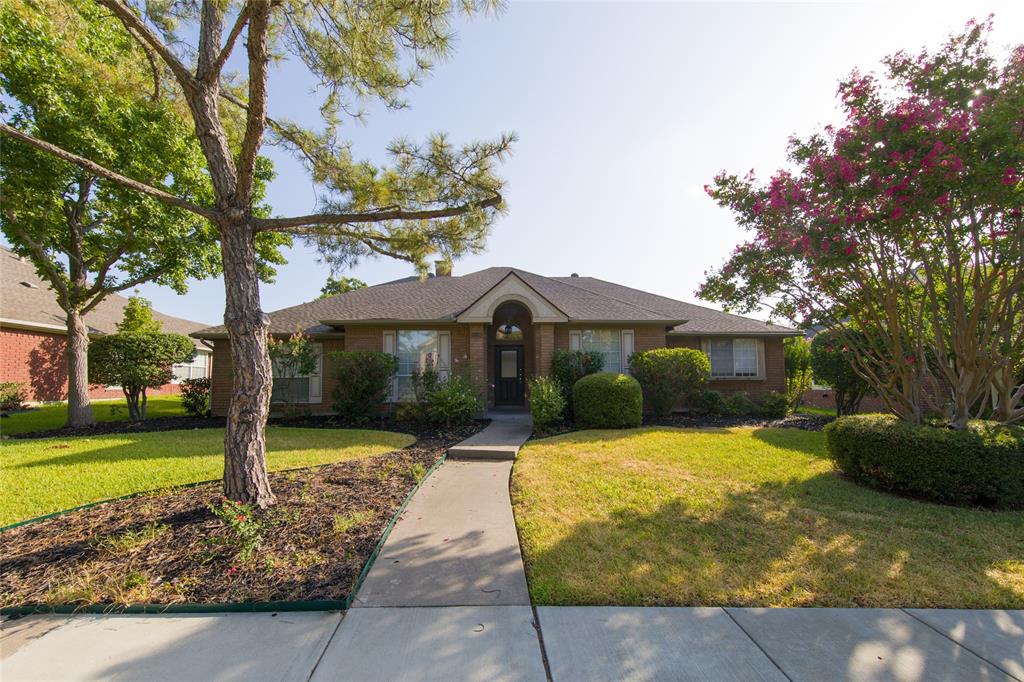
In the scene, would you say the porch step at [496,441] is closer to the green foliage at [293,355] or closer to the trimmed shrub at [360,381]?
the trimmed shrub at [360,381]

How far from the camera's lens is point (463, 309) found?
12.4 meters

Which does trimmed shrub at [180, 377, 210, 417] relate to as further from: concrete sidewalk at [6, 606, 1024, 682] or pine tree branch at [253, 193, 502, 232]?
concrete sidewalk at [6, 606, 1024, 682]

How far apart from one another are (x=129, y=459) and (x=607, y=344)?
1122 cm

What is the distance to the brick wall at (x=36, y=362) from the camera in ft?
50.1

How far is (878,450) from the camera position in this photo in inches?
212

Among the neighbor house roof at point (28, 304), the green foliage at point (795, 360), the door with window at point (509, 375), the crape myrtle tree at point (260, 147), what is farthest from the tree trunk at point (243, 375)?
the green foliage at point (795, 360)

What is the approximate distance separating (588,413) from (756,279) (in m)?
4.51

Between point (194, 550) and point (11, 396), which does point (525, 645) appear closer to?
point (194, 550)

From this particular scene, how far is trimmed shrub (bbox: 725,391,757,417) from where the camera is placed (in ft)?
39.5

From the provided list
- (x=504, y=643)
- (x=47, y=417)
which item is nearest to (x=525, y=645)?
(x=504, y=643)

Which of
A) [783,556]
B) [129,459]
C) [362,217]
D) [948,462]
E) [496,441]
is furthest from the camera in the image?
[496,441]

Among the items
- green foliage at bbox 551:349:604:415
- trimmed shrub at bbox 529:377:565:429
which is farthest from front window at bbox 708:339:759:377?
trimmed shrub at bbox 529:377:565:429

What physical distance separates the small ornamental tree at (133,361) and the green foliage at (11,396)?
452cm

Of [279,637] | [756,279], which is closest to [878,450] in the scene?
[756,279]
